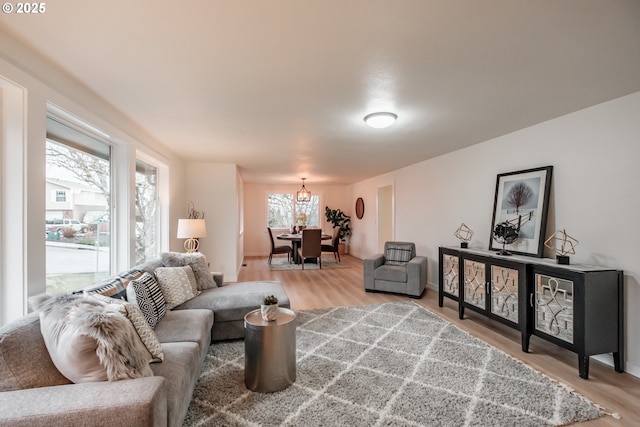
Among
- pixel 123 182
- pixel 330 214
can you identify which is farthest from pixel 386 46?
pixel 330 214

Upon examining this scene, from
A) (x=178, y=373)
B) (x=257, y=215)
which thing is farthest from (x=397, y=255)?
(x=257, y=215)

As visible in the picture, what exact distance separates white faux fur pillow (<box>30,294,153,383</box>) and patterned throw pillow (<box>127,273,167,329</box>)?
2.54 ft

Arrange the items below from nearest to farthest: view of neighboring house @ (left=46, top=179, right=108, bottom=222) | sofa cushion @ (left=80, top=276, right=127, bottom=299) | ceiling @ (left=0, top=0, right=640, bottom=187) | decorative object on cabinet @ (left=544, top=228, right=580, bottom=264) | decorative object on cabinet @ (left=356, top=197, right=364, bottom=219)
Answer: ceiling @ (left=0, top=0, right=640, bottom=187) → sofa cushion @ (left=80, top=276, right=127, bottom=299) → view of neighboring house @ (left=46, top=179, right=108, bottom=222) → decorative object on cabinet @ (left=544, top=228, right=580, bottom=264) → decorative object on cabinet @ (left=356, top=197, right=364, bottom=219)

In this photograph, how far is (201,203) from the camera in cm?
549

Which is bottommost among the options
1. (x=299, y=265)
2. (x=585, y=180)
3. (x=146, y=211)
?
(x=299, y=265)

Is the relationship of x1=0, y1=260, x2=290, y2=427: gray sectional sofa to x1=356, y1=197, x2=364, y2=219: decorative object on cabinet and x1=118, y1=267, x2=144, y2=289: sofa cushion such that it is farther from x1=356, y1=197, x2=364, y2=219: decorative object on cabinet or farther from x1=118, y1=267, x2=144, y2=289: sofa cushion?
x1=356, y1=197, x2=364, y2=219: decorative object on cabinet

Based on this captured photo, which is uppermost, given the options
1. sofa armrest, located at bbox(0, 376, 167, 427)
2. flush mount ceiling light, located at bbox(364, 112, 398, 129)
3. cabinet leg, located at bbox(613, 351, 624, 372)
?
flush mount ceiling light, located at bbox(364, 112, 398, 129)

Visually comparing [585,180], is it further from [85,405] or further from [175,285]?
[175,285]

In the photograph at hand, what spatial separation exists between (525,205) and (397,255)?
90.6 inches

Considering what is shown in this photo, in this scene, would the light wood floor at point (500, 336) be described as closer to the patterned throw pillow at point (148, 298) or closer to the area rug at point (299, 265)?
the area rug at point (299, 265)

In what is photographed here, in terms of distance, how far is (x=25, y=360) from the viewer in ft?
4.24

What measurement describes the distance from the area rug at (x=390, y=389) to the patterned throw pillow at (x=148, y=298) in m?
0.60

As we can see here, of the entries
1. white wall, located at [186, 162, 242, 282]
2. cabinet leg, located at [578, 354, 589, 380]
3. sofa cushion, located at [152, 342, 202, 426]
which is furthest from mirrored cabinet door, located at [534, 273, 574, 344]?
white wall, located at [186, 162, 242, 282]

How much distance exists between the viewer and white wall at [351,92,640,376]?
238 cm
